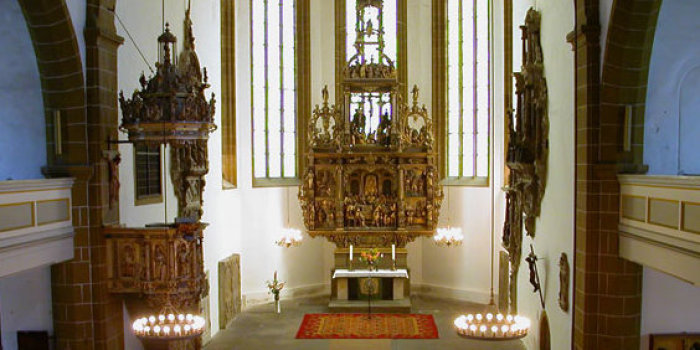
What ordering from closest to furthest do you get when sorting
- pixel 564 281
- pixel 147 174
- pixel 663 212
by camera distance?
pixel 663 212
pixel 564 281
pixel 147 174

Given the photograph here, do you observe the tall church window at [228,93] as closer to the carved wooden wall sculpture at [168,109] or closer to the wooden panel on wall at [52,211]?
the carved wooden wall sculpture at [168,109]

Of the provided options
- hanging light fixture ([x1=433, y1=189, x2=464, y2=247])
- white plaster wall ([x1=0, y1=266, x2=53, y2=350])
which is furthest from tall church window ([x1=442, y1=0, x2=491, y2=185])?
white plaster wall ([x1=0, y1=266, x2=53, y2=350])

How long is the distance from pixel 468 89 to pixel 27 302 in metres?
15.9

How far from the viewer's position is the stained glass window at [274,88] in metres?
23.4

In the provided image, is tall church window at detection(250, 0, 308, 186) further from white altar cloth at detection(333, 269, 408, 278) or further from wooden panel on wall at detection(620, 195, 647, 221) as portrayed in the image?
wooden panel on wall at detection(620, 195, 647, 221)

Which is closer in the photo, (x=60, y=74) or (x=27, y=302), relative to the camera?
(x=60, y=74)

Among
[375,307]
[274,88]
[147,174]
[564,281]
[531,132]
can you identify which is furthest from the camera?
[274,88]

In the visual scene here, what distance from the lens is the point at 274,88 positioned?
2381 cm

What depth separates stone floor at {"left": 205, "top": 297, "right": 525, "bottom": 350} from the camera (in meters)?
17.8

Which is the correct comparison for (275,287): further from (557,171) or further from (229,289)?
(557,171)

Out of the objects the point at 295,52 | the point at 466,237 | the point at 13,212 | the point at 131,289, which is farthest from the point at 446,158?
the point at 13,212

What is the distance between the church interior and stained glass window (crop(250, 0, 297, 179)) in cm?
7

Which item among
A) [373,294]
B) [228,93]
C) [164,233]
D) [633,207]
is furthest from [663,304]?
[228,93]

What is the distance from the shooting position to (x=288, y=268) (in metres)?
23.4
